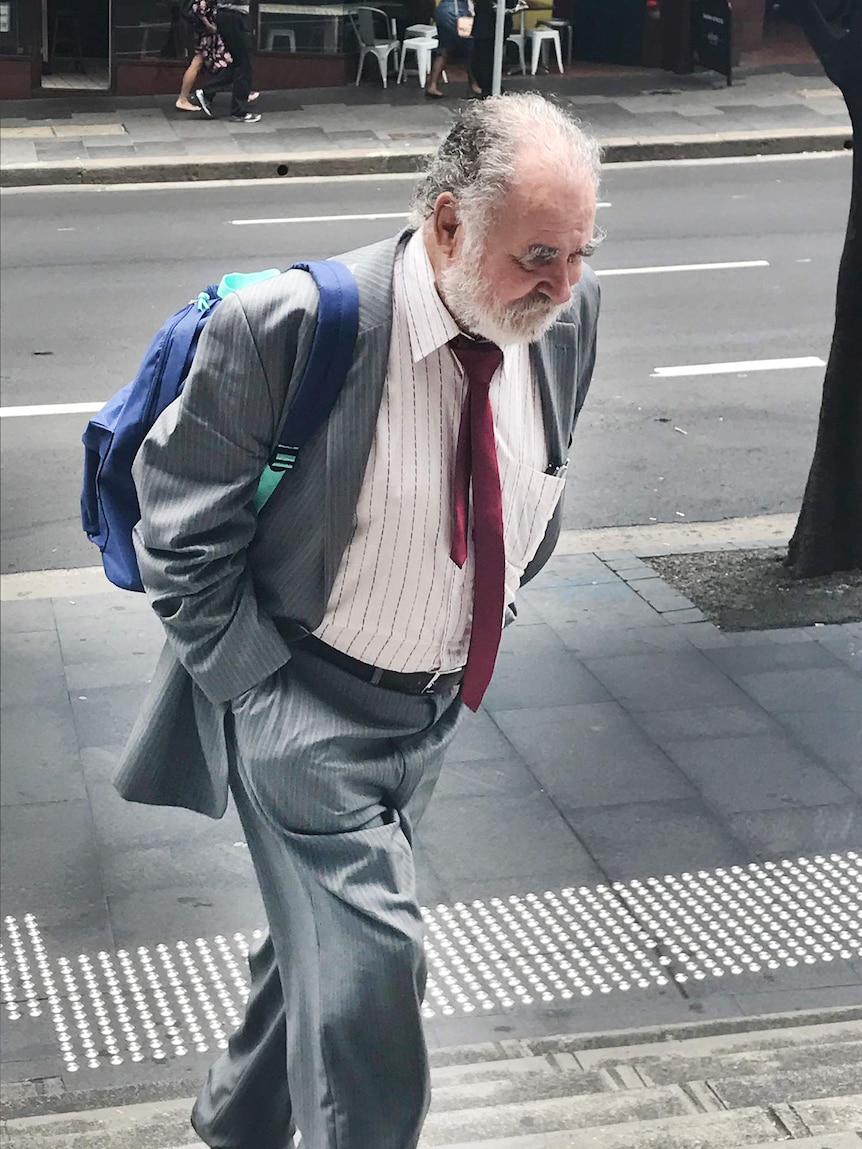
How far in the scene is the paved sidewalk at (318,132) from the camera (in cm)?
1780

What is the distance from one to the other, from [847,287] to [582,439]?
2.56 m

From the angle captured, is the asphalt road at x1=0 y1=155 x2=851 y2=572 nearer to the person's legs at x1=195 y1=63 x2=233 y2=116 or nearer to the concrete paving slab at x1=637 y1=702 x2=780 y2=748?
the person's legs at x1=195 y1=63 x2=233 y2=116

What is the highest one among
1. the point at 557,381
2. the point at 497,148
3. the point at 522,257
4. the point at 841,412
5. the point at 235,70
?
the point at 497,148

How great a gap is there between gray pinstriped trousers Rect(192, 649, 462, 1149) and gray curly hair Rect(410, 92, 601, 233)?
2.70 feet

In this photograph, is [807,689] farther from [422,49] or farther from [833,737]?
[422,49]

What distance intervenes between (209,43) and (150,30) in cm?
62

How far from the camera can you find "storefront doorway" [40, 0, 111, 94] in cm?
Result: 1620

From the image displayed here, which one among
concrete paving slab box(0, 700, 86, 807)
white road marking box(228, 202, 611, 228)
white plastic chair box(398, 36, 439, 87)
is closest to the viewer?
concrete paving slab box(0, 700, 86, 807)

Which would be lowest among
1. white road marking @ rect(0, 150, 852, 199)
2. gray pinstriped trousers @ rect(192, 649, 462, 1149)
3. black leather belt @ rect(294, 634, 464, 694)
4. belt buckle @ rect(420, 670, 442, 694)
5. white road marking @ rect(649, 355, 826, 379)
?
white road marking @ rect(0, 150, 852, 199)

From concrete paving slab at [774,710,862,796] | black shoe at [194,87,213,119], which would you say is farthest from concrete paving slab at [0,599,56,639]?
black shoe at [194,87,213,119]

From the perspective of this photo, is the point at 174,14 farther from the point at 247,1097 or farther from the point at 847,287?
the point at 247,1097

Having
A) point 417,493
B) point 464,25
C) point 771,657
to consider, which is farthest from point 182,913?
point 464,25

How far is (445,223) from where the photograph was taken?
2834mm

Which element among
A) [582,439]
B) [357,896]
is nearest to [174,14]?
[582,439]
